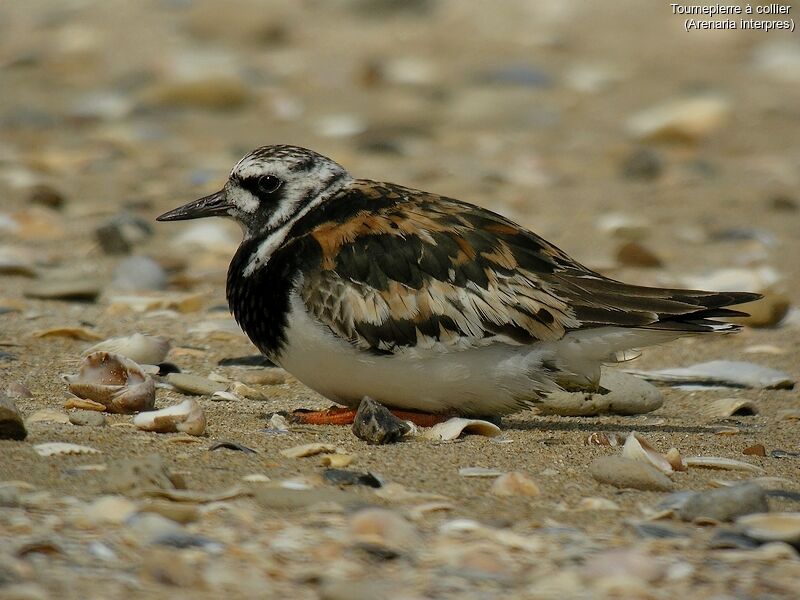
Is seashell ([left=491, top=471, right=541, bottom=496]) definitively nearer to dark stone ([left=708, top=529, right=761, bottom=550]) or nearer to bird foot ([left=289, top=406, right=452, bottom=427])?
dark stone ([left=708, top=529, right=761, bottom=550])

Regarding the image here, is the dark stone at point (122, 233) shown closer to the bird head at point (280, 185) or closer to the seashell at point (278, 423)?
the bird head at point (280, 185)

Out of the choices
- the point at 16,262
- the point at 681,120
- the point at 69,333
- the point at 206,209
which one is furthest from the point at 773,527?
the point at 681,120

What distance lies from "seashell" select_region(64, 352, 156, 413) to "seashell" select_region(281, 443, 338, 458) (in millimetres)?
583

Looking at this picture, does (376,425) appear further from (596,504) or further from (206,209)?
(206,209)

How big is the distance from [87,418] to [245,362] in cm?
118

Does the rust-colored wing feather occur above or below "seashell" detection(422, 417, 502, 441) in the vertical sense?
above

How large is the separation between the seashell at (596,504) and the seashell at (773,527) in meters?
0.30

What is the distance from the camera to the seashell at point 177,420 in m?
3.56

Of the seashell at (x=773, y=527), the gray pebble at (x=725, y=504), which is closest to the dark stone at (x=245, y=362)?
the gray pebble at (x=725, y=504)

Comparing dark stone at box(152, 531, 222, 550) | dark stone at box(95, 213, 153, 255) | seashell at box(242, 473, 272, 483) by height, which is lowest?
dark stone at box(152, 531, 222, 550)

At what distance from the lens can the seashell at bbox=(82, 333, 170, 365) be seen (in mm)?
4496

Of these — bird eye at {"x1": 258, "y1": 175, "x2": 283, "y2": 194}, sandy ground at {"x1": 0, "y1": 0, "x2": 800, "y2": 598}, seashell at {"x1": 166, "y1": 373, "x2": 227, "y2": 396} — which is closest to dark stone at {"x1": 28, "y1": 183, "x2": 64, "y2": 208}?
sandy ground at {"x1": 0, "y1": 0, "x2": 800, "y2": 598}

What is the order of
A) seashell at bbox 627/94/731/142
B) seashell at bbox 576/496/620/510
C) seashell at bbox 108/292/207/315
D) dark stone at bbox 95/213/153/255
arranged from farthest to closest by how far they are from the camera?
seashell at bbox 627/94/731/142 < dark stone at bbox 95/213/153/255 < seashell at bbox 108/292/207/315 < seashell at bbox 576/496/620/510

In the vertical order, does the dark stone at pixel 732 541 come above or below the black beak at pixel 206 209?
below
